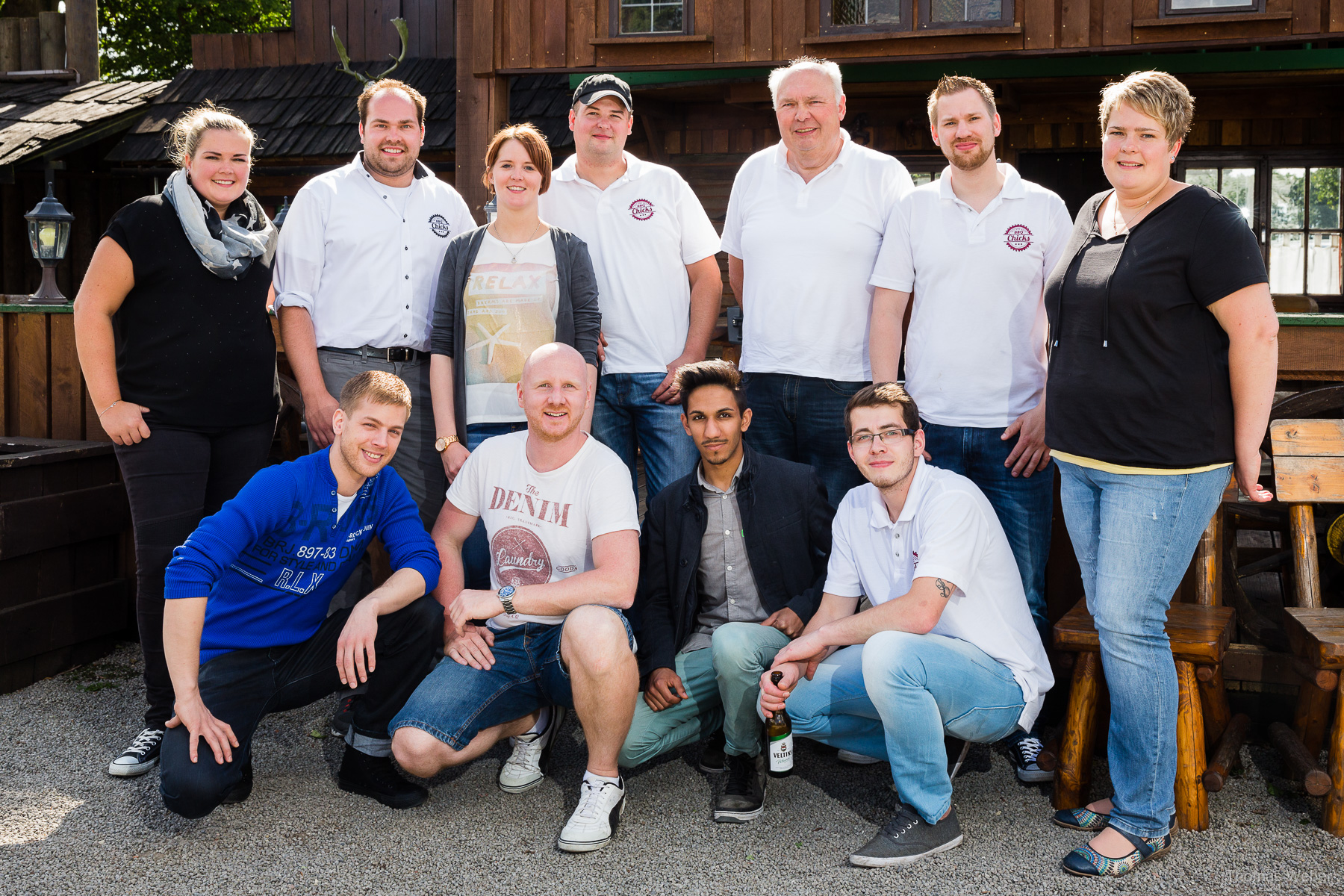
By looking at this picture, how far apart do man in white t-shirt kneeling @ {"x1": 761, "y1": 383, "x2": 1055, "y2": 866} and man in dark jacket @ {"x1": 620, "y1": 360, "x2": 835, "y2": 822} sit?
0.20 m

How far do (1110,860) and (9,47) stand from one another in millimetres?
13610

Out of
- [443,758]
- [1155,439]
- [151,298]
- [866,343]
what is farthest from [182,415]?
[1155,439]

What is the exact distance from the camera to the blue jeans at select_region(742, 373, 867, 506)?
3674mm

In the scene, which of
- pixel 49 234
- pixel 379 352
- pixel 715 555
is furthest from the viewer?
pixel 49 234

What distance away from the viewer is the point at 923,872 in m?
2.83

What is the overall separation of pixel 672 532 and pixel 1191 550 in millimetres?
1441

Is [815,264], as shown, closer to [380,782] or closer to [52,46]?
[380,782]

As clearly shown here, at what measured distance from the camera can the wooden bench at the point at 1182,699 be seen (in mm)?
3037

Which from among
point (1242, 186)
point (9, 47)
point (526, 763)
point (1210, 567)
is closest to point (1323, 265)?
point (1242, 186)

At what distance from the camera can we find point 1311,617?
3.29 metres

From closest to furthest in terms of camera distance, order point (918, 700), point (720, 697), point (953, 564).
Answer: point (918, 700), point (953, 564), point (720, 697)

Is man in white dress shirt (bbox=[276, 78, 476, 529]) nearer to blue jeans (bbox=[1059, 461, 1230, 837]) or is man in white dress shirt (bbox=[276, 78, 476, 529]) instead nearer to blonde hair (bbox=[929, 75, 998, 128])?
blonde hair (bbox=[929, 75, 998, 128])

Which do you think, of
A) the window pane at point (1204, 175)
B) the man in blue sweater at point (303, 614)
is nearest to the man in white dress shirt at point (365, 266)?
the man in blue sweater at point (303, 614)

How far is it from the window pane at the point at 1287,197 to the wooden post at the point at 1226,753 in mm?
6929
